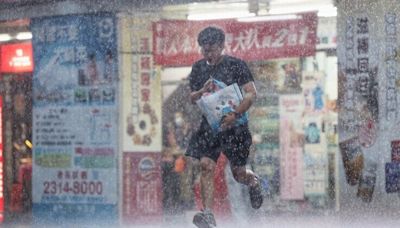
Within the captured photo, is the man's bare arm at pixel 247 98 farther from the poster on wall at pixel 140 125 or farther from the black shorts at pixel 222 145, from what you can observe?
the poster on wall at pixel 140 125

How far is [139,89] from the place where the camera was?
12562 millimetres

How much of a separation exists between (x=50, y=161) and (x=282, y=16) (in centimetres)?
346

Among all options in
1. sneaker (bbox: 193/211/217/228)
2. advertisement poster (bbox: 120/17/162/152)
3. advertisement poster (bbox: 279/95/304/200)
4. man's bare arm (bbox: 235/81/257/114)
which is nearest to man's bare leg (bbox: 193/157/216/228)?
sneaker (bbox: 193/211/217/228)

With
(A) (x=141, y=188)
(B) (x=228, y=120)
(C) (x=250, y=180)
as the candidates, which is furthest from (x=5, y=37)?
(B) (x=228, y=120)

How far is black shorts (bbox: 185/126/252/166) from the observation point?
8.56 metres

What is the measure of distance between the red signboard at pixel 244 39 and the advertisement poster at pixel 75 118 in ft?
2.03

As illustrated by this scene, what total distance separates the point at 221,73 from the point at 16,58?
6.10 meters

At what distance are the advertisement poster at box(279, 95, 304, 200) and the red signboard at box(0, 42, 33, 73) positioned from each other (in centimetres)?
346

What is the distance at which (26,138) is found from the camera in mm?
14812

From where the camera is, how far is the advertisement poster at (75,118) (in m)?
12.6

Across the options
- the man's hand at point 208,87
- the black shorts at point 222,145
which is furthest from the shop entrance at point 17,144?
the man's hand at point 208,87

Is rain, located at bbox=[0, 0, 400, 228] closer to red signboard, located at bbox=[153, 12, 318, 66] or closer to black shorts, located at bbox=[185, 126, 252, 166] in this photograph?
red signboard, located at bbox=[153, 12, 318, 66]

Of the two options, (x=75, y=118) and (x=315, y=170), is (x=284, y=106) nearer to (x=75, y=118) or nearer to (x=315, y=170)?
(x=315, y=170)

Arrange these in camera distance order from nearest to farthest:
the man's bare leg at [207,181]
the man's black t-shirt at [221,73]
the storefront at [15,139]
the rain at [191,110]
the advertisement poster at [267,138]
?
the man's bare leg at [207,181]
the man's black t-shirt at [221,73]
the rain at [191,110]
the advertisement poster at [267,138]
the storefront at [15,139]
